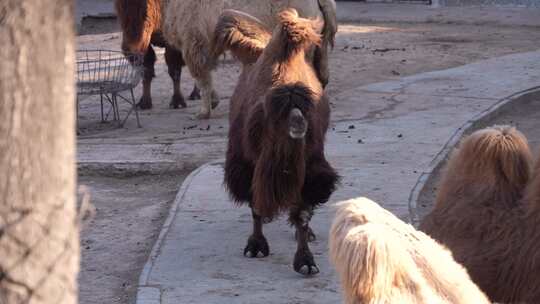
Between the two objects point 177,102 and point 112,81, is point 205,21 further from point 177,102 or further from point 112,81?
point 177,102

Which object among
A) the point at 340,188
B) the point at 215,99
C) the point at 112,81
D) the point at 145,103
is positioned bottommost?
the point at 145,103

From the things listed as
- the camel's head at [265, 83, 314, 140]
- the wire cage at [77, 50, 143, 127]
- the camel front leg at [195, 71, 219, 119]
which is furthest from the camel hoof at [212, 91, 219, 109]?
the camel's head at [265, 83, 314, 140]

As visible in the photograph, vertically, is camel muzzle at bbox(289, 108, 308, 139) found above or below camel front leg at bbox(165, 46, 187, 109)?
above

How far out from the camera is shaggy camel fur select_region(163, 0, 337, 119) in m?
11.4

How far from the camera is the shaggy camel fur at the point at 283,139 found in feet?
19.5

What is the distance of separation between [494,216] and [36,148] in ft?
9.24

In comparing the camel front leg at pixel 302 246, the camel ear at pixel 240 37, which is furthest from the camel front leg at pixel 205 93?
the camel front leg at pixel 302 246

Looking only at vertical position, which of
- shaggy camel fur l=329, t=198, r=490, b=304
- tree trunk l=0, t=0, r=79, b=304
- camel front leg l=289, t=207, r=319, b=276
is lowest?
camel front leg l=289, t=207, r=319, b=276

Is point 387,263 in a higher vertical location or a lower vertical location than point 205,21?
higher

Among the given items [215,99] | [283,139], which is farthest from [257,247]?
[215,99]

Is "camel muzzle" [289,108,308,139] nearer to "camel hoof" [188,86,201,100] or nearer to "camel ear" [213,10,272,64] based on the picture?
"camel ear" [213,10,272,64]

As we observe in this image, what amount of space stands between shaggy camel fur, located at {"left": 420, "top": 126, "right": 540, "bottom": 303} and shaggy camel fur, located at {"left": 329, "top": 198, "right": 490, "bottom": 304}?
1.28 m

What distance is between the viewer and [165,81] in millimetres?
15203

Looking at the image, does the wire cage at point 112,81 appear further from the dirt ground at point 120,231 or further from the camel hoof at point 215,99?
the dirt ground at point 120,231
